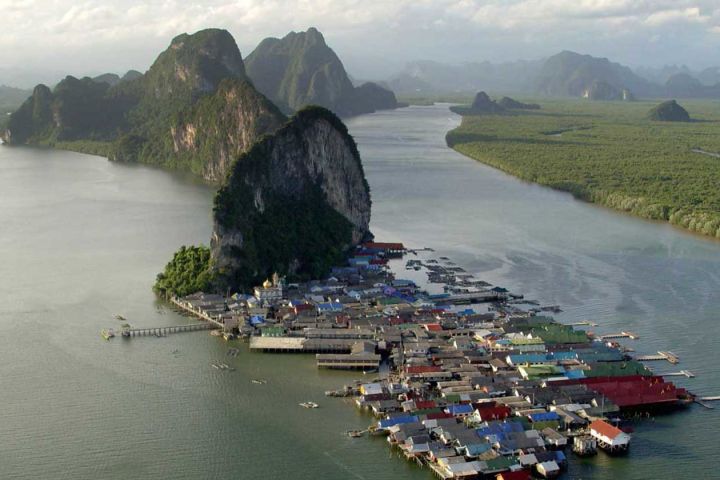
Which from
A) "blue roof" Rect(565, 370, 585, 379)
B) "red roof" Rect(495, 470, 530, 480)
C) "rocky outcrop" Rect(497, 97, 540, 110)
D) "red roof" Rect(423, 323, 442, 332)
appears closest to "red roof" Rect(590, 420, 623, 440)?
"red roof" Rect(495, 470, 530, 480)

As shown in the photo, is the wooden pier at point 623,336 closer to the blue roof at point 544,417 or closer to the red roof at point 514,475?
the blue roof at point 544,417

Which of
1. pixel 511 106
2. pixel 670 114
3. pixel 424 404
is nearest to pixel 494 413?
pixel 424 404

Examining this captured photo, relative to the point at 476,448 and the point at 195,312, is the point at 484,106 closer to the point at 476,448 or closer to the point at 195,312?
the point at 195,312

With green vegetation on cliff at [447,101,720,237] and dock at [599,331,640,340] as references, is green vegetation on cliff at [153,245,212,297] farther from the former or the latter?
green vegetation on cliff at [447,101,720,237]

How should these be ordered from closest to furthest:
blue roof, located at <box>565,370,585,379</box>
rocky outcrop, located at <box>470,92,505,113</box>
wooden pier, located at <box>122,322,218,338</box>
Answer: blue roof, located at <box>565,370,585,379</box>, wooden pier, located at <box>122,322,218,338</box>, rocky outcrop, located at <box>470,92,505,113</box>

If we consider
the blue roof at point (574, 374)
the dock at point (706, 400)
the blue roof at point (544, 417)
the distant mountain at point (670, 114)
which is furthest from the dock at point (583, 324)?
the distant mountain at point (670, 114)
